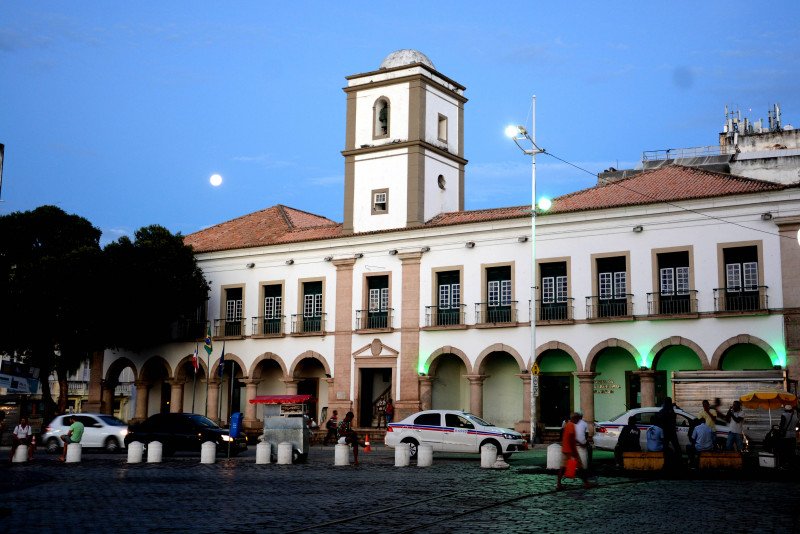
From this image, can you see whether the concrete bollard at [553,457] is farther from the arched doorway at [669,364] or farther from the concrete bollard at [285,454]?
the arched doorway at [669,364]

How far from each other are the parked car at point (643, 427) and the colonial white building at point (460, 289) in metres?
6.52

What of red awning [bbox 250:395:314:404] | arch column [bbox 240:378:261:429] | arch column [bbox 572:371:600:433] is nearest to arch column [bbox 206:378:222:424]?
arch column [bbox 240:378:261:429]

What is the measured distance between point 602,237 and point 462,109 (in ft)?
40.6

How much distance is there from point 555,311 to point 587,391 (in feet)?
10.8

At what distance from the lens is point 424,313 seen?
129 feet

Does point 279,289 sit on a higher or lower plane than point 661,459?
higher

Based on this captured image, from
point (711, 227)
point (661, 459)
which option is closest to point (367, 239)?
point (711, 227)

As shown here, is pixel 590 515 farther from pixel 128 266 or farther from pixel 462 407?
pixel 128 266

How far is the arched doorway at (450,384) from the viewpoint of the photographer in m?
39.9

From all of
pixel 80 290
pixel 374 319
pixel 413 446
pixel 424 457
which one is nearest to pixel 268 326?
pixel 374 319

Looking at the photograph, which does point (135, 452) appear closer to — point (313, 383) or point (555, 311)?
point (555, 311)

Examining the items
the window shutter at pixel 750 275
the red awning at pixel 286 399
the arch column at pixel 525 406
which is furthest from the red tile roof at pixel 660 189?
the red awning at pixel 286 399

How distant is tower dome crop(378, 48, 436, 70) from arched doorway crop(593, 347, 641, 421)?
1556 centimetres

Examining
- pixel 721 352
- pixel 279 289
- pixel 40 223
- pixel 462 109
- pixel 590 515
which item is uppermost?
pixel 462 109
